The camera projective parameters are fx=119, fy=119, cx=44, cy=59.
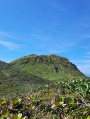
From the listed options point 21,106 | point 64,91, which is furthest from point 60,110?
point 64,91

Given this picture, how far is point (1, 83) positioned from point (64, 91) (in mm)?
6360

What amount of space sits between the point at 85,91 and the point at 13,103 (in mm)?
3256

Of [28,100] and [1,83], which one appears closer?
[28,100]

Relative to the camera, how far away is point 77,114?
12.8 ft

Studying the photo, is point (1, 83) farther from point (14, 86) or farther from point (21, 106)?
point (21, 106)

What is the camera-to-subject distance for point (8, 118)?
9.98ft

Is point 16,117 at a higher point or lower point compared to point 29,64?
lower

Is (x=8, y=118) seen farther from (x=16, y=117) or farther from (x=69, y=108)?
(x=69, y=108)

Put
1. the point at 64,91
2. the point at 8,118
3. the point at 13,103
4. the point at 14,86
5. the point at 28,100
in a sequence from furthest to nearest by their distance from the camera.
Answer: the point at 14,86
the point at 64,91
the point at 28,100
the point at 13,103
the point at 8,118

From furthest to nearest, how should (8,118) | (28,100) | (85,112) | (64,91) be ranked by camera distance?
1. (64,91)
2. (28,100)
3. (85,112)
4. (8,118)

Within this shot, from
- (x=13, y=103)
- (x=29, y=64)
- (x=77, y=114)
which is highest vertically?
(x=29, y=64)

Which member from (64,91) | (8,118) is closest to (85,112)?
(8,118)

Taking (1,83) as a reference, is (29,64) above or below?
above

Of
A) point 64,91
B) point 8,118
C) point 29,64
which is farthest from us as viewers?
point 29,64
